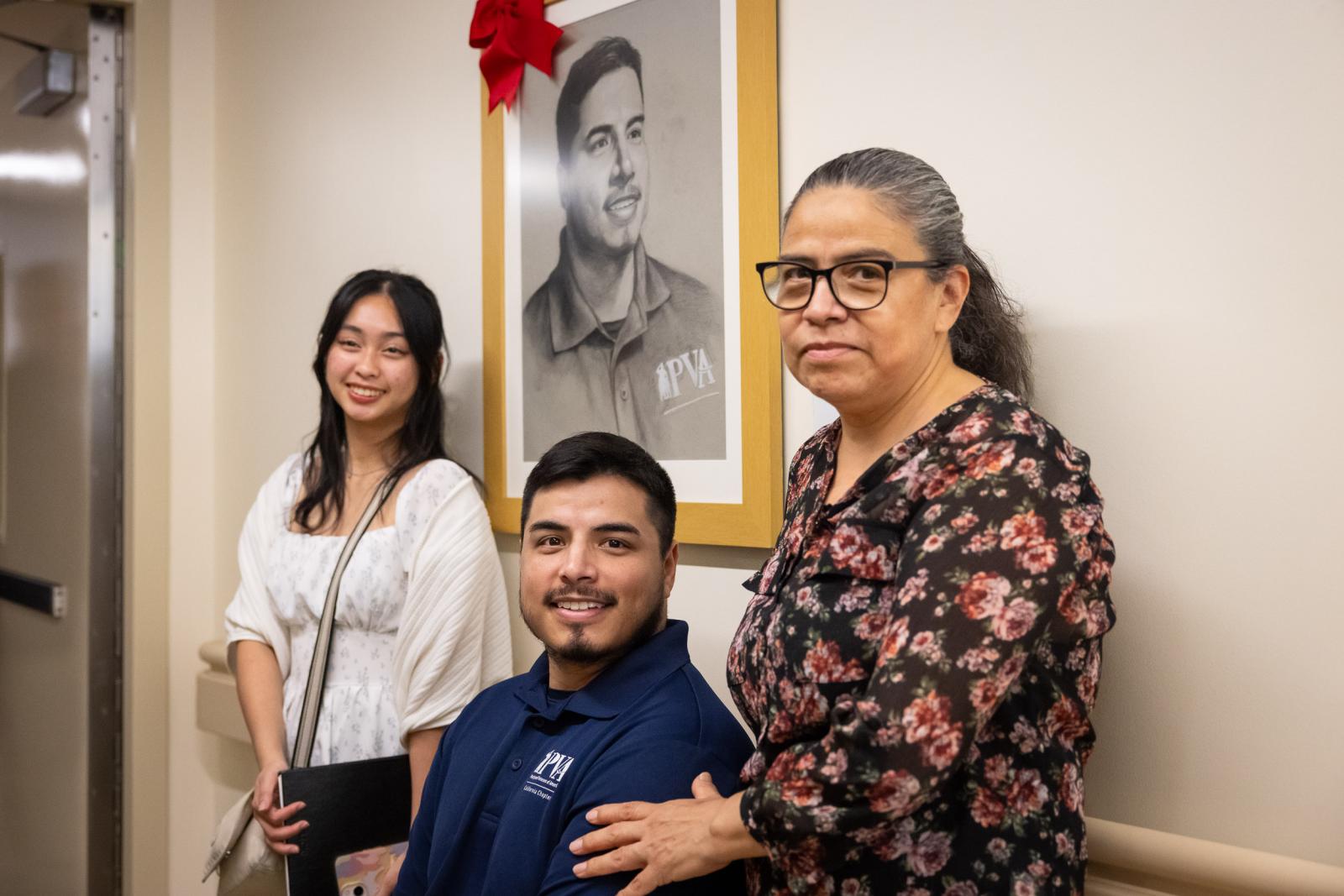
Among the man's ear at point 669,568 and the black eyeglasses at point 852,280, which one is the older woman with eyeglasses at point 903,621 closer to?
the black eyeglasses at point 852,280

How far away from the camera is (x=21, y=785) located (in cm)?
339

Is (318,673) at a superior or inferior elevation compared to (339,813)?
superior

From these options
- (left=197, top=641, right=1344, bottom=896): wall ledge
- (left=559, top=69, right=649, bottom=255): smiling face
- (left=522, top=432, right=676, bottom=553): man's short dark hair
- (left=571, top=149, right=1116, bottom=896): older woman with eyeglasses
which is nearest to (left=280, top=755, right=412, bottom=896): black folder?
(left=522, top=432, right=676, bottom=553): man's short dark hair

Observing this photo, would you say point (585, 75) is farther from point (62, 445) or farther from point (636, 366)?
point (62, 445)

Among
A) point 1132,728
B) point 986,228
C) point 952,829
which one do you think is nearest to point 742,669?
point 952,829

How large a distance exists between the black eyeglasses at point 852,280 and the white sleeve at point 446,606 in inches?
40.0

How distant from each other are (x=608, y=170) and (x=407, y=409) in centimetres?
64

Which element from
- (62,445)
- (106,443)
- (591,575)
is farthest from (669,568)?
(62,445)

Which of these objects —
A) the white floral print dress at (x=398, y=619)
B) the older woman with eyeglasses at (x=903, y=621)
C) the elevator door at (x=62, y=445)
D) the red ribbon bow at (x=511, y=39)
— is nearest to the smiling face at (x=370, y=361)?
the white floral print dress at (x=398, y=619)

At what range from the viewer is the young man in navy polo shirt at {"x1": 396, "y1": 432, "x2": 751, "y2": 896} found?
1380 mm

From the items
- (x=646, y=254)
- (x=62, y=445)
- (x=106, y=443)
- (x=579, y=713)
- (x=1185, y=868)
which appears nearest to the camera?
(x=1185, y=868)

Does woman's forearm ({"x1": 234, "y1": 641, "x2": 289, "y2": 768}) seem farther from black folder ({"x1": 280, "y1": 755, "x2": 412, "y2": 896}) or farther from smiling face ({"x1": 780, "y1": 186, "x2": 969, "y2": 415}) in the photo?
smiling face ({"x1": 780, "y1": 186, "x2": 969, "y2": 415})

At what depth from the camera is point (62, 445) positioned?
3113 mm

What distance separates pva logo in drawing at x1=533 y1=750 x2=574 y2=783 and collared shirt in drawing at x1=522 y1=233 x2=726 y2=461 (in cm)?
66
